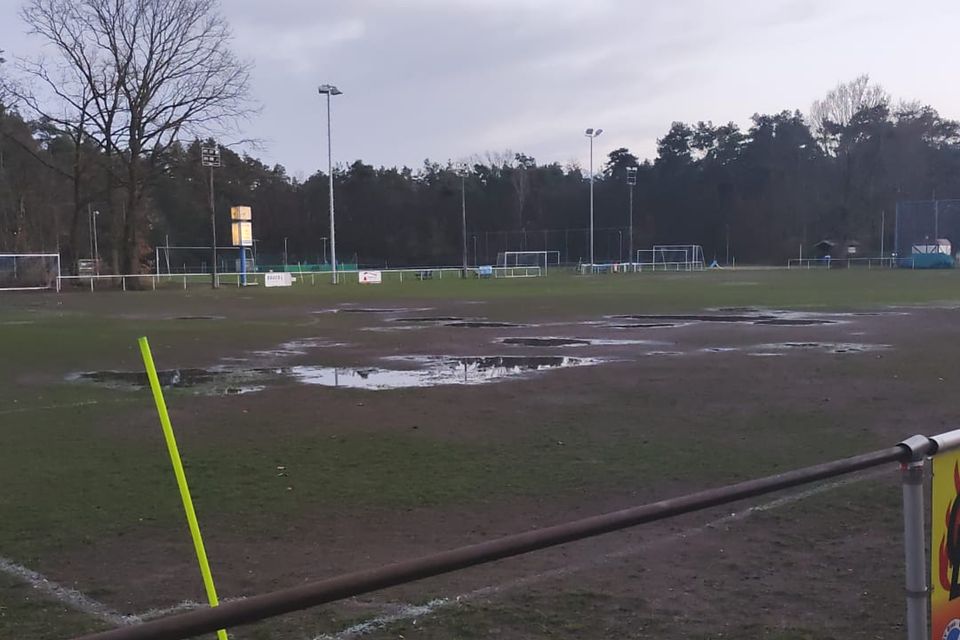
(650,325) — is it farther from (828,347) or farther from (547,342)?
(828,347)

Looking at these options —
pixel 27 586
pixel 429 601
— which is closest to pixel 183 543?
pixel 27 586

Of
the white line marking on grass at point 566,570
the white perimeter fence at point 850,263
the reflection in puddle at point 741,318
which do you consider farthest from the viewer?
the white perimeter fence at point 850,263

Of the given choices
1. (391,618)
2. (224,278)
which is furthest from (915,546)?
(224,278)

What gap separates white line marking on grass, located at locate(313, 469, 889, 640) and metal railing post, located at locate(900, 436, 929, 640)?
2652 millimetres

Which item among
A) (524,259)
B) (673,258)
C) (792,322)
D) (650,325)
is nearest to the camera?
(650,325)

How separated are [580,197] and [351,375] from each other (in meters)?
112

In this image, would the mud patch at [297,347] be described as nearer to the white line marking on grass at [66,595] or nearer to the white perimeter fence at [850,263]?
the white line marking on grass at [66,595]

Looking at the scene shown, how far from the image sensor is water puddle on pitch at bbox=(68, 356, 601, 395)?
1387 cm

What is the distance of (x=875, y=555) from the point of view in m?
5.61

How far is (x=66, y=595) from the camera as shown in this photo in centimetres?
508

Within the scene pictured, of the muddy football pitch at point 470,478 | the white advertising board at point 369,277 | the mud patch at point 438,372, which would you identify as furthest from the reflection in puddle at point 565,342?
the white advertising board at point 369,277

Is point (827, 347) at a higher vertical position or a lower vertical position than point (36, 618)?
higher

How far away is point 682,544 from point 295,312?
2670cm

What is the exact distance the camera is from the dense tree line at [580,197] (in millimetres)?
90869
